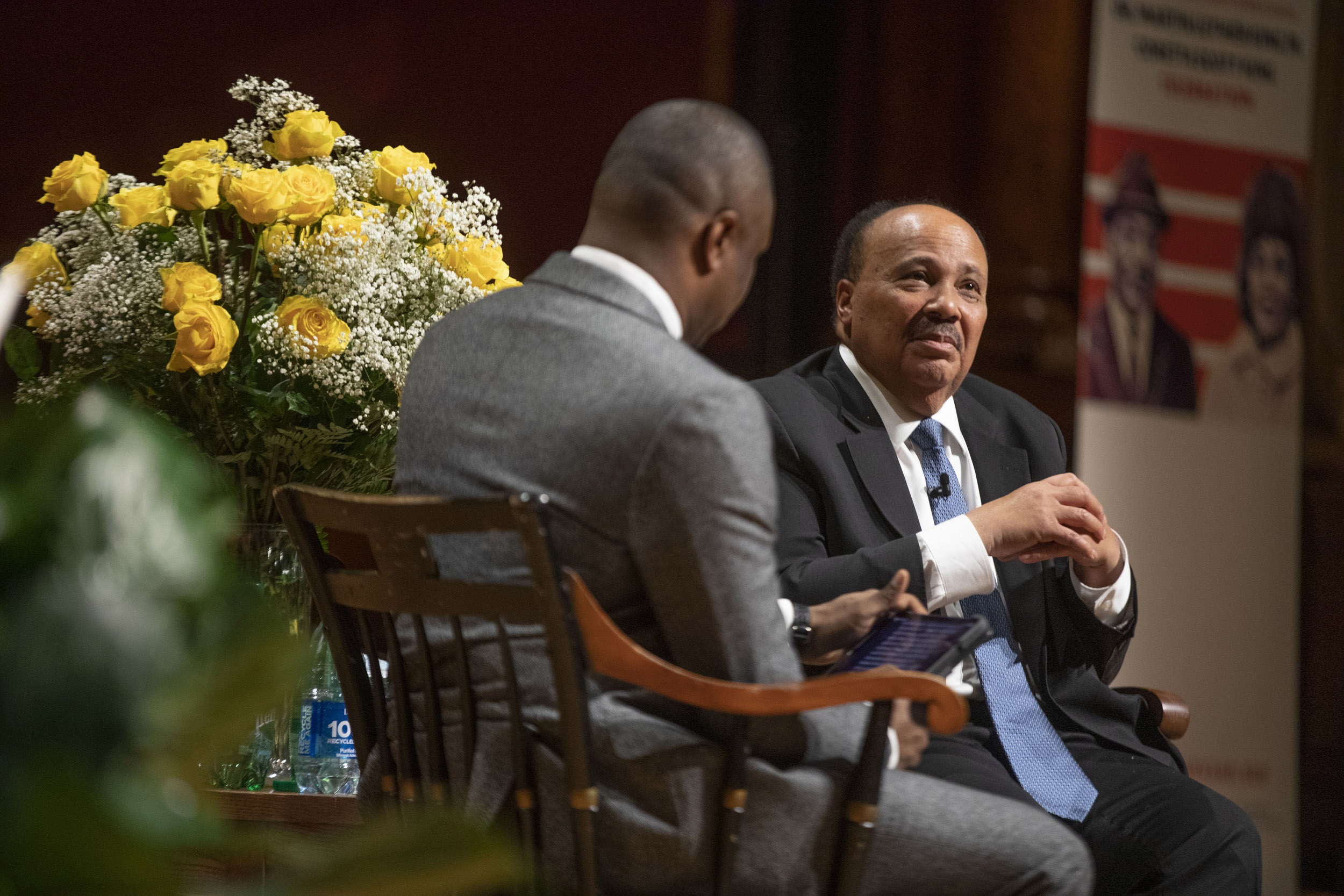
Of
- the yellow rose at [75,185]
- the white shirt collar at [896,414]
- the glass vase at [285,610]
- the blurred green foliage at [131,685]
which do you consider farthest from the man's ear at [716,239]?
the blurred green foliage at [131,685]

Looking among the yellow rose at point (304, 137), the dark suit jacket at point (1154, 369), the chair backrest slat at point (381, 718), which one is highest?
the yellow rose at point (304, 137)

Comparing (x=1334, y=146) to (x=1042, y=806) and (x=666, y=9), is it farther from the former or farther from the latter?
(x=1042, y=806)

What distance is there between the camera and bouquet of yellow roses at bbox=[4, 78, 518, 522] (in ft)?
5.83

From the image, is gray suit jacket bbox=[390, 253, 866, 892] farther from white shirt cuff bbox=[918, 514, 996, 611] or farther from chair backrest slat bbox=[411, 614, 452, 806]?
white shirt cuff bbox=[918, 514, 996, 611]

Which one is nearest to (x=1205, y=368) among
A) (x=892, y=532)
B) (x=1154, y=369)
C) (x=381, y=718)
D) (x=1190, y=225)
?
(x=1154, y=369)

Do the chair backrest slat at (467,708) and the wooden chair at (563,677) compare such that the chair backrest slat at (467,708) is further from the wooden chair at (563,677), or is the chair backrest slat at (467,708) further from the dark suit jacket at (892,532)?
the dark suit jacket at (892,532)

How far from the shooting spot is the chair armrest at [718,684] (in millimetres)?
1166

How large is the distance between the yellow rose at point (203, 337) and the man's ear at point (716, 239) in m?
0.67

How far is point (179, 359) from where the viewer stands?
5.64 feet

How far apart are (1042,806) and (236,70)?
9.78 ft

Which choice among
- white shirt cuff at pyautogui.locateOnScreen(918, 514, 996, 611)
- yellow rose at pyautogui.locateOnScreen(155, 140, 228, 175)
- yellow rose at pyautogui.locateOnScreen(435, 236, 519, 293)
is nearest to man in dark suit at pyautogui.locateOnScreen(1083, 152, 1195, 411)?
white shirt cuff at pyautogui.locateOnScreen(918, 514, 996, 611)

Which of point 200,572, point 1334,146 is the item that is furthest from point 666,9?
point 200,572

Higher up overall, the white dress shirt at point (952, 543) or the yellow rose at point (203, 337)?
the yellow rose at point (203, 337)

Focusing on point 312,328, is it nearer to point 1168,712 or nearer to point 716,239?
point 716,239
